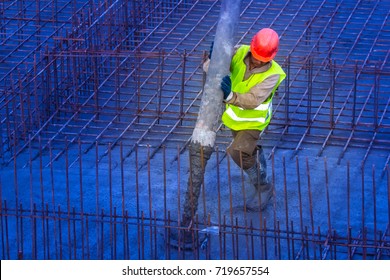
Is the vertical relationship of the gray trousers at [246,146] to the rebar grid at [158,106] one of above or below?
below

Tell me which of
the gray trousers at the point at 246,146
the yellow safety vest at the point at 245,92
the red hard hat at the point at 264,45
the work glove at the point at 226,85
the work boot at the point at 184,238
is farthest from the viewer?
the gray trousers at the point at 246,146

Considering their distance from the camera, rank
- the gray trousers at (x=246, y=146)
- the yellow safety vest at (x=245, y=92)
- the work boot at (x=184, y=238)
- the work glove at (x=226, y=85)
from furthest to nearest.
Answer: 1. the gray trousers at (x=246, y=146)
2. the yellow safety vest at (x=245, y=92)
3. the work boot at (x=184, y=238)
4. the work glove at (x=226, y=85)

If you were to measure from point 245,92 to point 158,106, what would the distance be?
2972 mm

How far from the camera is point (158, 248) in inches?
335

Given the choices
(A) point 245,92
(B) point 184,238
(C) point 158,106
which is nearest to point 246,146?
(A) point 245,92

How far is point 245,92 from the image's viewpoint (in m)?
8.80

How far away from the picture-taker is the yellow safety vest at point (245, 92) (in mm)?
8820

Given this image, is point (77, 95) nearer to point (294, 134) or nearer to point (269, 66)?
point (294, 134)

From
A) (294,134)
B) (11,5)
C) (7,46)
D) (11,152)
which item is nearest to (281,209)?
(294,134)

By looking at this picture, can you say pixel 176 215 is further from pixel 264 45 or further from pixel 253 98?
pixel 264 45

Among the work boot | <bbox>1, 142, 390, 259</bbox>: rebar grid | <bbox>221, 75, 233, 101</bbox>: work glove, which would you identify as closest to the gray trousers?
<bbox>1, 142, 390, 259</bbox>: rebar grid

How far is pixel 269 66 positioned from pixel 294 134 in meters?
2.37

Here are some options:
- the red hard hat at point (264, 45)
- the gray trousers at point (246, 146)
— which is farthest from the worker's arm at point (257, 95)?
the gray trousers at point (246, 146)

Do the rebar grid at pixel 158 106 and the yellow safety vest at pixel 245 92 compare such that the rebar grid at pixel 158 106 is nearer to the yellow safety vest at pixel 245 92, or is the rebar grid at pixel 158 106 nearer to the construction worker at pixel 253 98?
the construction worker at pixel 253 98
